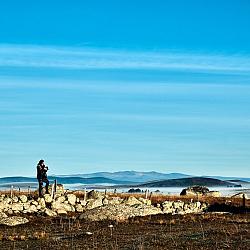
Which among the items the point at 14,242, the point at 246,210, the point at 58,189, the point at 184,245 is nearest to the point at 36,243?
the point at 14,242

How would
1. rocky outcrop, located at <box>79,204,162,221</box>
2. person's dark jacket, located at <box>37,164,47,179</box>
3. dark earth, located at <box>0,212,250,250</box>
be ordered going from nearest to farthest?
dark earth, located at <box>0,212,250,250</box> → rocky outcrop, located at <box>79,204,162,221</box> → person's dark jacket, located at <box>37,164,47,179</box>

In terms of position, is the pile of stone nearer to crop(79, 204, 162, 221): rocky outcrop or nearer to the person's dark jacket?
crop(79, 204, 162, 221): rocky outcrop

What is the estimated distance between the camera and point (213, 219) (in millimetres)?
44625

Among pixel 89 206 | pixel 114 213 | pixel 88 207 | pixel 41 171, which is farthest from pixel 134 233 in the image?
pixel 41 171

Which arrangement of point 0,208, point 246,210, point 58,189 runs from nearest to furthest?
point 0,208 → point 246,210 → point 58,189

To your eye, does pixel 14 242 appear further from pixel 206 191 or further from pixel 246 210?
pixel 206 191

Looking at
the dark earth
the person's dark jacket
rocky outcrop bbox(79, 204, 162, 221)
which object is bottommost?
the dark earth

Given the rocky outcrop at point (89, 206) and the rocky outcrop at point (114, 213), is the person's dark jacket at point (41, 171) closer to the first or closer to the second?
the rocky outcrop at point (89, 206)

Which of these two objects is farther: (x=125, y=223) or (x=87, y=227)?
(x=125, y=223)

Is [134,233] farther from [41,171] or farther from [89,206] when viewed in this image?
[41,171]

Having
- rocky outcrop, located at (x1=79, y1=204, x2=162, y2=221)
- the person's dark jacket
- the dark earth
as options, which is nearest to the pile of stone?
rocky outcrop, located at (x1=79, y1=204, x2=162, y2=221)

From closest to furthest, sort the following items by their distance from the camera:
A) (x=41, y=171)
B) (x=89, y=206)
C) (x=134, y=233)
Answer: (x=134, y=233) < (x=41, y=171) < (x=89, y=206)

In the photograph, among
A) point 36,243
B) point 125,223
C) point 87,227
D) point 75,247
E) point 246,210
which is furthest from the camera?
point 246,210

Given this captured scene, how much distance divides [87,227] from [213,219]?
904 centimetres
